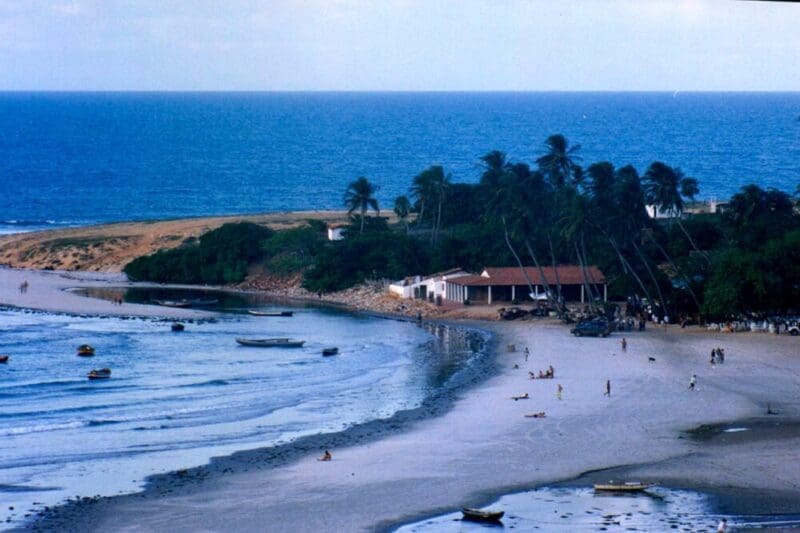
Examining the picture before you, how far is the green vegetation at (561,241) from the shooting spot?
6353 cm

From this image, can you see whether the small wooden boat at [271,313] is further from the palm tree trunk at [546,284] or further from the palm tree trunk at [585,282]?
the palm tree trunk at [585,282]

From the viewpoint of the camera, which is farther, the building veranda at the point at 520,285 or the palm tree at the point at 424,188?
the palm tree at the point at 424,188

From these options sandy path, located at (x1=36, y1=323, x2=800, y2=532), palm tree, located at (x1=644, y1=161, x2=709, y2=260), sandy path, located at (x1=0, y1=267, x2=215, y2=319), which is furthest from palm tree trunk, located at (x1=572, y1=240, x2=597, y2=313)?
sandy path, located at (x1=0, y1=267, x2=215, y2=319)

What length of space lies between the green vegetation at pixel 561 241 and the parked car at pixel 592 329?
185 inches

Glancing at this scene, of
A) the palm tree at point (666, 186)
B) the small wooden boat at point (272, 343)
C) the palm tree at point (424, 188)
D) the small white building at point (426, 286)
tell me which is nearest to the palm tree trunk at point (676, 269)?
the palm tree at point (666, 186)

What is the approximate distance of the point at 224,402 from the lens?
48.5 m

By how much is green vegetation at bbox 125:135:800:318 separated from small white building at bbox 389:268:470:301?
6.57 feet

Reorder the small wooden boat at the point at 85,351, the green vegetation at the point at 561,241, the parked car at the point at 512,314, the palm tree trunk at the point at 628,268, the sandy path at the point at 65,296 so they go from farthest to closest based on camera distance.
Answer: the sandy path at the point at 65,296, the parked car at the point at 512,314, the palm tree trunk at the point at 628,268, the green vegetation at the point at 561,241, the small wooden boat at the point at 85,351

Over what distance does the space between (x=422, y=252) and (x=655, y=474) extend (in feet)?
156

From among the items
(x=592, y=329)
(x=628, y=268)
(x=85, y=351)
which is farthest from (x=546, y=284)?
(x=85, y=351)

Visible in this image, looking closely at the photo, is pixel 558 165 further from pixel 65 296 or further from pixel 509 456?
pixel 509 456

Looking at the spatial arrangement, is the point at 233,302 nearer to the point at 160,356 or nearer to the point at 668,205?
the point at 160,356

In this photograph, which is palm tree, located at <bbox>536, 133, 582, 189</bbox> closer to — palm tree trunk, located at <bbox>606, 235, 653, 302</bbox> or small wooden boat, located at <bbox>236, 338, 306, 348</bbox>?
palm tree trunk, located at <bbox>606, 235, 653, 302</bbox>

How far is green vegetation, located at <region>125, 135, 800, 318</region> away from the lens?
208 feet
